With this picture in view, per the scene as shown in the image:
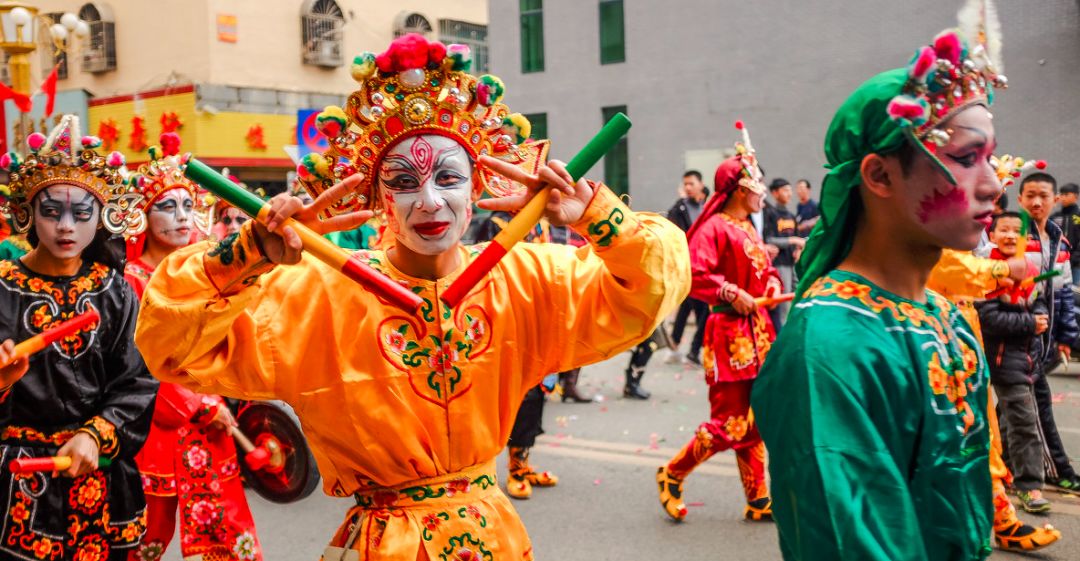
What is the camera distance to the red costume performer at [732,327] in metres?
5.71

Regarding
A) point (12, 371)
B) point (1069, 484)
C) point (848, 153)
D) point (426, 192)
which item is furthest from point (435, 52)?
point (1069, 484)

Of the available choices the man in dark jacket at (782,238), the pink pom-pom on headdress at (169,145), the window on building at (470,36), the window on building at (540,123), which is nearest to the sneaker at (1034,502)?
the pink pom-pom on headdress at (169,145)

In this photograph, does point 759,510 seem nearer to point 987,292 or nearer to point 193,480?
point 987,292

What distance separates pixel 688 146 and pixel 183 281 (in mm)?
17412

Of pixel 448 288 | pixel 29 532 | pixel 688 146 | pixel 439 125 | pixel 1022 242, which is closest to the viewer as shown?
pixel 448 288

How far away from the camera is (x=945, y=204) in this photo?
2148 millimetres

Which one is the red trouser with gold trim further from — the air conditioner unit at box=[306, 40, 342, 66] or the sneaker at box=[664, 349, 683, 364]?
the air conditioner unit at box=[306, 40, 342, 66]

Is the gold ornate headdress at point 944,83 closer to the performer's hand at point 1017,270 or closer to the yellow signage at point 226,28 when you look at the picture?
the performer's hand at point 1017,270

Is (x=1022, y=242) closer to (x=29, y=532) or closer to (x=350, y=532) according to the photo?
(x=350, y=532)

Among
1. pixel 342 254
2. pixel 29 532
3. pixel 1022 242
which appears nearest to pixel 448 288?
pixel 342 254

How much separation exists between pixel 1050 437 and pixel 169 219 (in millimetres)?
5218

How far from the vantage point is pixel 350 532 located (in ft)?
9.18

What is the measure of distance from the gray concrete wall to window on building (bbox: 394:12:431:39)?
280cm

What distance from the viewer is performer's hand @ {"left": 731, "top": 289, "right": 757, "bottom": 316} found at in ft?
19.0
